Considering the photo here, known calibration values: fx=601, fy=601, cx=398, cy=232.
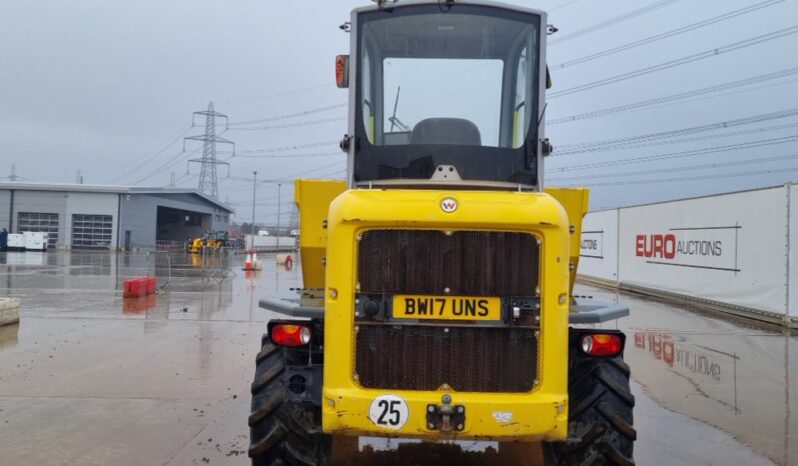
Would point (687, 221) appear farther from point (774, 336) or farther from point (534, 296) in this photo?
point (534, 296)

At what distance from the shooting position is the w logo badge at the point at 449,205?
3.17 m

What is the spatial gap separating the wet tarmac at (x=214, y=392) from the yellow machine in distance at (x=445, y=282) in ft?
4.64

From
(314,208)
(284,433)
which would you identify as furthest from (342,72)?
(284,433)

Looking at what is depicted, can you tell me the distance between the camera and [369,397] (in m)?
3.14

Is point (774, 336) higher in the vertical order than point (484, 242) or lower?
lower

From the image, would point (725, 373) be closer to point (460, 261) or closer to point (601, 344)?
point (601, 344)

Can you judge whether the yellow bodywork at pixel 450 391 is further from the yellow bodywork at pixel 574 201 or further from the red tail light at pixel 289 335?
the yellow bodywork at pixel 574 201

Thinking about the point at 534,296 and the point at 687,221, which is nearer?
the point at 534,296

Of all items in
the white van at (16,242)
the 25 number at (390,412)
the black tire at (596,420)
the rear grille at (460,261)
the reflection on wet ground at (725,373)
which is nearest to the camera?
the 25 number at (390,412)

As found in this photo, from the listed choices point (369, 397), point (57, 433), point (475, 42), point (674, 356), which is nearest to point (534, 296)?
point (369, 397)

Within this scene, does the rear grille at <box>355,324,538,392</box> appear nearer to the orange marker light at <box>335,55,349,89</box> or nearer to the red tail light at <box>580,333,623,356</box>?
the red tail light at <box>580,333,623,356</box>

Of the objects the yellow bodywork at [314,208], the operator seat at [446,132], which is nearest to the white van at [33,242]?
the yellow bodywork at [314,208]

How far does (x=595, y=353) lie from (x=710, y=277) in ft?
39.0

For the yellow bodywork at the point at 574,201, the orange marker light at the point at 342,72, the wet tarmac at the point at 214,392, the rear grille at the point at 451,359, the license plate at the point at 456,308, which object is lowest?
the wet tarmac at the point at 214,392
